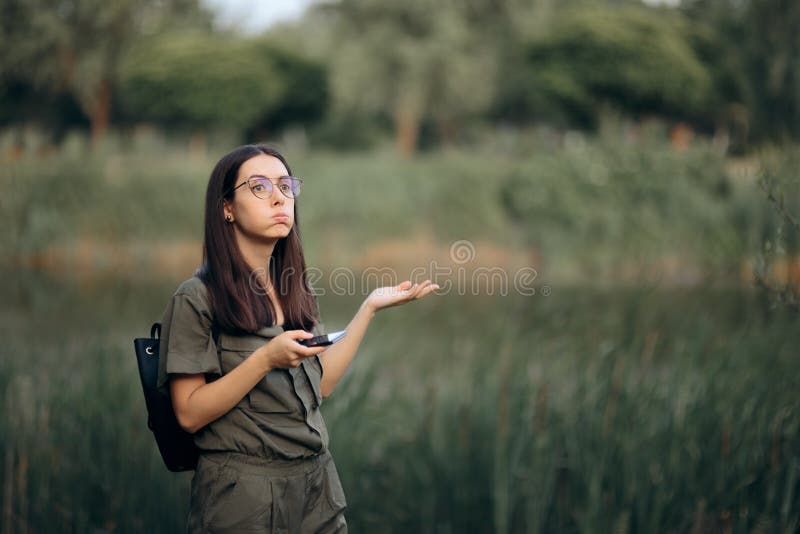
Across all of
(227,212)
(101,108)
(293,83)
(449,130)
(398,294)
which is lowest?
(398,294)

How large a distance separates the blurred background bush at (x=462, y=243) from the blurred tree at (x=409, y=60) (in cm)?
7

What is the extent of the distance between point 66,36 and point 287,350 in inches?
307

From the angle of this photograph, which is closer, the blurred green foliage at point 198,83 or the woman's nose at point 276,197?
the woman's nose at point 276,197

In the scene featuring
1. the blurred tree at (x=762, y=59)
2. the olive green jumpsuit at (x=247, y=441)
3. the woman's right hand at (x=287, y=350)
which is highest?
the blurred tree at (x=762, y=59)

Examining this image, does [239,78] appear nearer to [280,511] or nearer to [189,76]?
[189,76]

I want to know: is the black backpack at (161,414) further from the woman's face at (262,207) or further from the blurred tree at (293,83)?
the blurred tree at (293,83)

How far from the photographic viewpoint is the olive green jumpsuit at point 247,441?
4.76 ft

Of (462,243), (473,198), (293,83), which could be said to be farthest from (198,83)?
(462,243)

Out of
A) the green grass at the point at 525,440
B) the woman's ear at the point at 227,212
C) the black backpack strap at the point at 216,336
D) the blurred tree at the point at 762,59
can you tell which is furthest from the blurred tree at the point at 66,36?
the black backpack strap at the point at 216,336

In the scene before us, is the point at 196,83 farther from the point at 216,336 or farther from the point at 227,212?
the point at 216,336

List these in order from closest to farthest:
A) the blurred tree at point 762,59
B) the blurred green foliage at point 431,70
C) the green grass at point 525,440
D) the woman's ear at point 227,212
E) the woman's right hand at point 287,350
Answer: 1. the woman's right hand at point 287,350
2. the woman's ear at point 227,212
3. the green grass at point 525,440
4. the blurred tree at point 762,59
5. the blurred green foliage at point 431,70

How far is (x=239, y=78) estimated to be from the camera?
17.9m

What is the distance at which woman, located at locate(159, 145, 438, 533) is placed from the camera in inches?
56.9

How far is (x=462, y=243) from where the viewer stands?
9023mm
